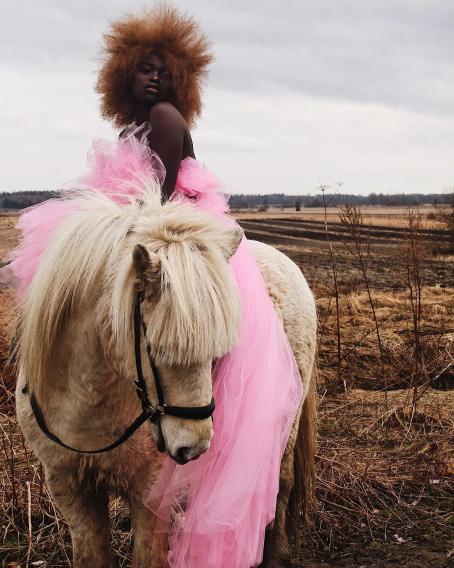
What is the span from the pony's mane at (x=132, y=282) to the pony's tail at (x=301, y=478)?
65.8 inches

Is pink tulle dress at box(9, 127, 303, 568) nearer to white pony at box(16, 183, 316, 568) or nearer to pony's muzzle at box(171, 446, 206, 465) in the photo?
white pony at box(16, 183, 316, 568)

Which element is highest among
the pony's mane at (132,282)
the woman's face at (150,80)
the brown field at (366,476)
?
the woman's face at (150,80)

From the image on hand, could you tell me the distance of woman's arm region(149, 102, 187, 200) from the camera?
99.0 inches

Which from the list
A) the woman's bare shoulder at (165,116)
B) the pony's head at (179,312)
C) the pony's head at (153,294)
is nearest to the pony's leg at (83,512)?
the pony's head at (153,294)

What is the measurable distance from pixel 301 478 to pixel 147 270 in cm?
205

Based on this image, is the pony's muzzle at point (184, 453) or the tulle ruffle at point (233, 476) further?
the tulle ruffle at point (233, 476)

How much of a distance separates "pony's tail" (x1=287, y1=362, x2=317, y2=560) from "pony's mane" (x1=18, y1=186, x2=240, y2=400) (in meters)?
1.67

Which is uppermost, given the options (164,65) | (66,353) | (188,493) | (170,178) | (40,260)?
(164,65)

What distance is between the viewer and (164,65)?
2846mm

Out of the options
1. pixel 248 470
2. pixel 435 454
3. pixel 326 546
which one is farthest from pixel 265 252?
pixel 435 454

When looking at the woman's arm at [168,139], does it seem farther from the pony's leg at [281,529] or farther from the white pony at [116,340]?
the pony's leg at [281,529]

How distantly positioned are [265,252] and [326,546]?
1824 millimetres

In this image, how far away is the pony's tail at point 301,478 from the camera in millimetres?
3312

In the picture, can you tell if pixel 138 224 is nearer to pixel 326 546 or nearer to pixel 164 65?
pixel 164 65
